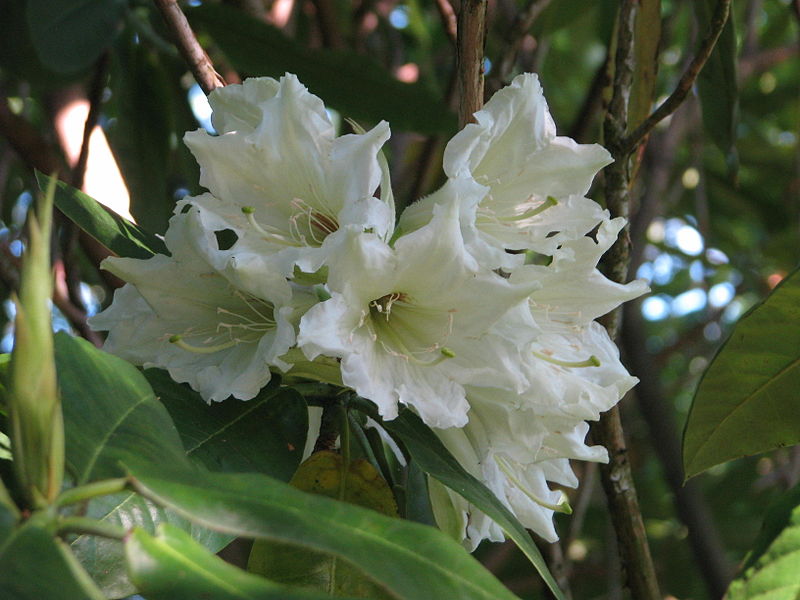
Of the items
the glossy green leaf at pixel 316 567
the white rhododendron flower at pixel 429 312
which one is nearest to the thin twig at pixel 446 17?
the white rhododendron flower at pixel 429 312

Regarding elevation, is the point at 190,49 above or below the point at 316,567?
above

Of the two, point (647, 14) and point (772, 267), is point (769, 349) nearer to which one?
point (647, 14)

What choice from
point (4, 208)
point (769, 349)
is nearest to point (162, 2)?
point (769, 349)

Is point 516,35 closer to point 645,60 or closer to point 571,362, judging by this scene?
point 645,60

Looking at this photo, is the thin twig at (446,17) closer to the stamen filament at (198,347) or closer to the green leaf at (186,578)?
the stamen filament at (198,347)

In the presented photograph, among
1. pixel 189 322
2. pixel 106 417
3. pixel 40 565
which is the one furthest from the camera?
pixel 189 322

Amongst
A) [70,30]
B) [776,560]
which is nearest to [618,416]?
[776,560]

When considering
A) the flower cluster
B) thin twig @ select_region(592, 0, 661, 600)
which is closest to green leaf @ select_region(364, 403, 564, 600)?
the flower cluster

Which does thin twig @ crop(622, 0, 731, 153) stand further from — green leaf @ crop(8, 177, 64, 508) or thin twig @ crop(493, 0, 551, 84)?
green leaf @ crop(8, 177, 64, 508)
